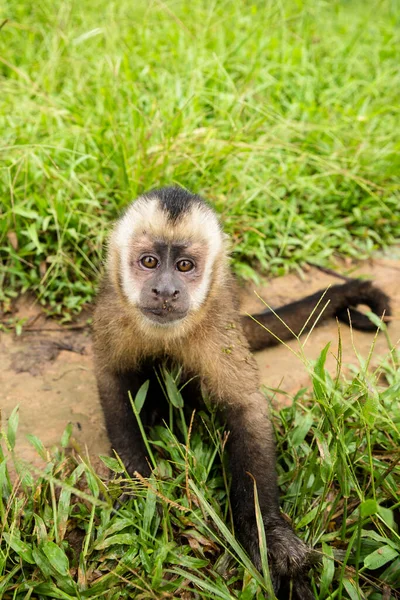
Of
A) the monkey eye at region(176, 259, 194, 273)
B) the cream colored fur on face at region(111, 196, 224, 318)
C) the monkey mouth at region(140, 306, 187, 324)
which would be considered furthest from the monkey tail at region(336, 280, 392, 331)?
the monkey mouth at region(140, 306, 187, 324)

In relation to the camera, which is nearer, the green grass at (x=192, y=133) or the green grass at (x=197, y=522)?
the green grass at (x=197, y=522)

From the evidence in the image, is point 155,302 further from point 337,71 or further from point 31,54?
point 337,71

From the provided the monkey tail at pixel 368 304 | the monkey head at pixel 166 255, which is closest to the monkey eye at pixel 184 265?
the monkey head at pixel 166 255

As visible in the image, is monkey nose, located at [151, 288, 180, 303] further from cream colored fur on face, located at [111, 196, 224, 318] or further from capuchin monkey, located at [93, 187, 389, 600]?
cream colored fur on face, located at [111, 196, 224, 318]

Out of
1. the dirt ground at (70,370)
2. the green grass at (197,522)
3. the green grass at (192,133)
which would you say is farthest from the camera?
the green grass at (192,133)

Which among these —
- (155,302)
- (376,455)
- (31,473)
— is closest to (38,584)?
(31,473)

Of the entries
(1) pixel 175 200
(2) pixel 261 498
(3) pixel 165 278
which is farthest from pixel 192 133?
(2) pixel 261 498

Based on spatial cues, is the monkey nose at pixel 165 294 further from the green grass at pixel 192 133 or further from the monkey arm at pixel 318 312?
the green grass at pixel 192 133

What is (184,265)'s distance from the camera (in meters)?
2.83

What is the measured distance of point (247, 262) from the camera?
4379 mm

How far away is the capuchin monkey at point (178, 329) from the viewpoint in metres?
2.65

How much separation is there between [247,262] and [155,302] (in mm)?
1826

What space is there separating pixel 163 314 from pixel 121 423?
59 cm

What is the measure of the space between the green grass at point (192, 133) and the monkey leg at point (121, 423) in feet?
3.30
